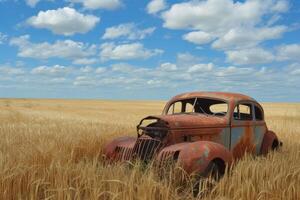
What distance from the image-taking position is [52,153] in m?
7.66

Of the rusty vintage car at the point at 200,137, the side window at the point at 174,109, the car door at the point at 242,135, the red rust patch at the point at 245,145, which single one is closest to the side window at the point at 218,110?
the rusty vintage car at the point at 200,137

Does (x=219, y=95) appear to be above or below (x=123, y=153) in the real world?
above

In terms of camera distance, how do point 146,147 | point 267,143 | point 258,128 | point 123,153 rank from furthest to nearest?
point 267,143
point 258,128
point 123,153
point 146,147

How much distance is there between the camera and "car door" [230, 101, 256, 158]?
8.47 meters

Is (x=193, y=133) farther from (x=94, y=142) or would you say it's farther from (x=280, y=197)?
(x=94, y=142)

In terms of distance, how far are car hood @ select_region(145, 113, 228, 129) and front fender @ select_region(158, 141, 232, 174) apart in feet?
1.81

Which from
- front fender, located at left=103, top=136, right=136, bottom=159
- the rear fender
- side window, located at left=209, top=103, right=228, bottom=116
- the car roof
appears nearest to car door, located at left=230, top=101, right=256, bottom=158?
the car roof

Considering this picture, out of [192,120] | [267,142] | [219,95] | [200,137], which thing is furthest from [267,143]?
[192,120]

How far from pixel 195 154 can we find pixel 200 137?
121 centimetres

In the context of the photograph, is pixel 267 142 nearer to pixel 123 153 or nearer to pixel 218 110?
pixel 123 153

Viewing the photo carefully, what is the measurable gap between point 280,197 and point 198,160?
1487mm

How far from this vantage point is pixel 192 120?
25.7ft

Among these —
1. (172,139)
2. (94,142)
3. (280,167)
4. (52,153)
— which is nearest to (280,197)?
(280,167)

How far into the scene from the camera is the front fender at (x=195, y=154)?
6617mm
